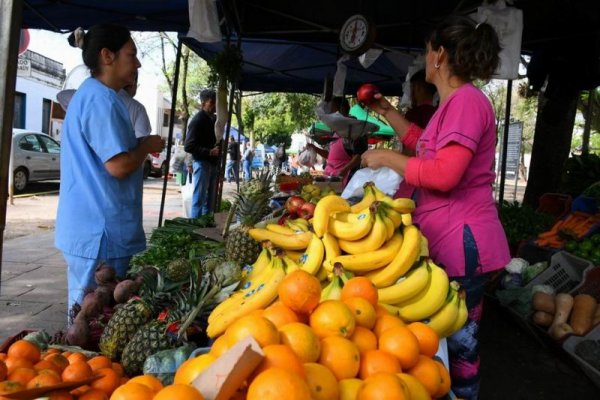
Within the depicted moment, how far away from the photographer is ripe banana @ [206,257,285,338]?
148 centimetres

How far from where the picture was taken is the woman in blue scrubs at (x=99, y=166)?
2.17 meters

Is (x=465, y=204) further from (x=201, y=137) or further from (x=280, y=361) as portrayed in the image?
(x=201, y=137)

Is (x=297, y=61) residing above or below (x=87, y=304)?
above

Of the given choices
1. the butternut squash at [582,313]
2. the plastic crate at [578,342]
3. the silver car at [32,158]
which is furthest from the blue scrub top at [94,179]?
the silver car at [32,158]

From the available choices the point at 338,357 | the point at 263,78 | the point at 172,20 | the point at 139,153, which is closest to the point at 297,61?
the point at 263,78

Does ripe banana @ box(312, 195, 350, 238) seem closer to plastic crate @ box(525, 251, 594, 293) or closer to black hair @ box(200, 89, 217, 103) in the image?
plastic crate @ box(525, 251, 594, 293)

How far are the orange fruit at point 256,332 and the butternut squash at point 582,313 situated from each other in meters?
3.51

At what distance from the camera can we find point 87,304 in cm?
202

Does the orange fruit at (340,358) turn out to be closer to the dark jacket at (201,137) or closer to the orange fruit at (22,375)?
the orange fruit at (22,375)

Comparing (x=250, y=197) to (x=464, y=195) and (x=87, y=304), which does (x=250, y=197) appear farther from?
(x=464, y=195)

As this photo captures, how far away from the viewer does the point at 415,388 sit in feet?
3.59

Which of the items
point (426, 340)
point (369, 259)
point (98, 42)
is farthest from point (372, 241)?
point (98, 42)

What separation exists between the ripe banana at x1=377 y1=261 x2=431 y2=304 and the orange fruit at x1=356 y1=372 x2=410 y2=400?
0.56 metres

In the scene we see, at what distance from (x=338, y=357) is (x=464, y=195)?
103cm
